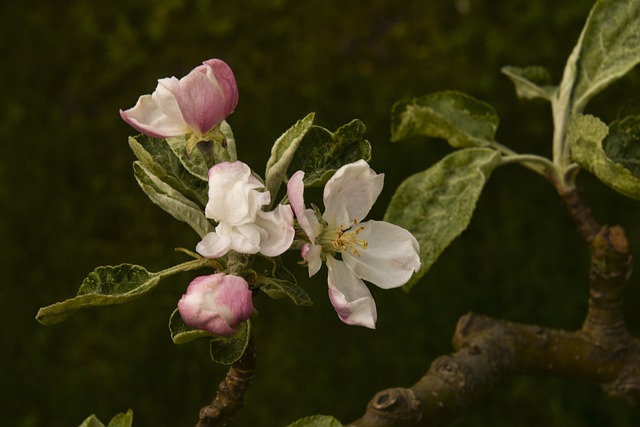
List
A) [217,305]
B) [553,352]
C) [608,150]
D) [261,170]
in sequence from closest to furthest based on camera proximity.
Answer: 1. [217,305]
2. [608,150]
3. [553,352]
4. [261,170]

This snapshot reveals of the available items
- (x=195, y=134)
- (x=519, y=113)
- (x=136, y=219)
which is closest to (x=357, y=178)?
(x=195, y=134)

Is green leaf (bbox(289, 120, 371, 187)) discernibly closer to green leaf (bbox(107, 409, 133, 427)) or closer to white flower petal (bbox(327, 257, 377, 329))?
white flower petal (bbox(327, 257, 377, 329))

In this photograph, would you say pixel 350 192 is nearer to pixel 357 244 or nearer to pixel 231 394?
pixel 357 244

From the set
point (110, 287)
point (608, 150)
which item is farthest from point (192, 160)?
point (608, 150)

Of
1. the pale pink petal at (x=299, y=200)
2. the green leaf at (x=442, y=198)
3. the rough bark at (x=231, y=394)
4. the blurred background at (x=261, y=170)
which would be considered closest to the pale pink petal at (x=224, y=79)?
the pale pink petal at (x=299, y=200)

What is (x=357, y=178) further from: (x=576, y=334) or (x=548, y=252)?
(x=548, y=252)

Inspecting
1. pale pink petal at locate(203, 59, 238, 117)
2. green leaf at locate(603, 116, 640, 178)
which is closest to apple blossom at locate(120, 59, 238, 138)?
pale pink petal at locate(203, 59, 238, 117)
